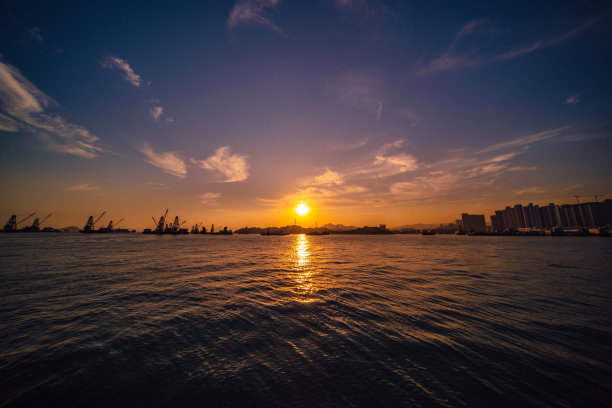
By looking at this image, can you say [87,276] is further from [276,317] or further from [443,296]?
[443,296]

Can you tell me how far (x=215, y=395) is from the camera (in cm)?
487

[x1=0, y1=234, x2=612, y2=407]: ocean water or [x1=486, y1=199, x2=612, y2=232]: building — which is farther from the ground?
[x1=486, y1=199, x2=612, y2=232]: building

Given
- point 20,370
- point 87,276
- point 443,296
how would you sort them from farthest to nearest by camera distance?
1. point 87,276
2. point 443,296
3. point 20,370

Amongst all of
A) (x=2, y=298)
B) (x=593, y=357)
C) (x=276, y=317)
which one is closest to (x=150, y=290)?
(x=2, y=298)

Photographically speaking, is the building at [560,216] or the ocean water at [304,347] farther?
the building at [560,216]

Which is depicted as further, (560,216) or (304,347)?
(560,216)

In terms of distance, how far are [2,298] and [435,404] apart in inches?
876

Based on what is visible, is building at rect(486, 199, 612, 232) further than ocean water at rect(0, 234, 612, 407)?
Yes

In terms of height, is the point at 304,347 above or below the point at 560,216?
below

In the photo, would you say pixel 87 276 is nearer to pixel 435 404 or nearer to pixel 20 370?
pixel 20 370

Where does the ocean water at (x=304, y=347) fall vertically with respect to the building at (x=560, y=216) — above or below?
below

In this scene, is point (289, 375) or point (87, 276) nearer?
point (289, 375)

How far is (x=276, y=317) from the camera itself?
32.1 ft

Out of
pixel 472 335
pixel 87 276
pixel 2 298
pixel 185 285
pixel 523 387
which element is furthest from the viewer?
pixel 87 276
